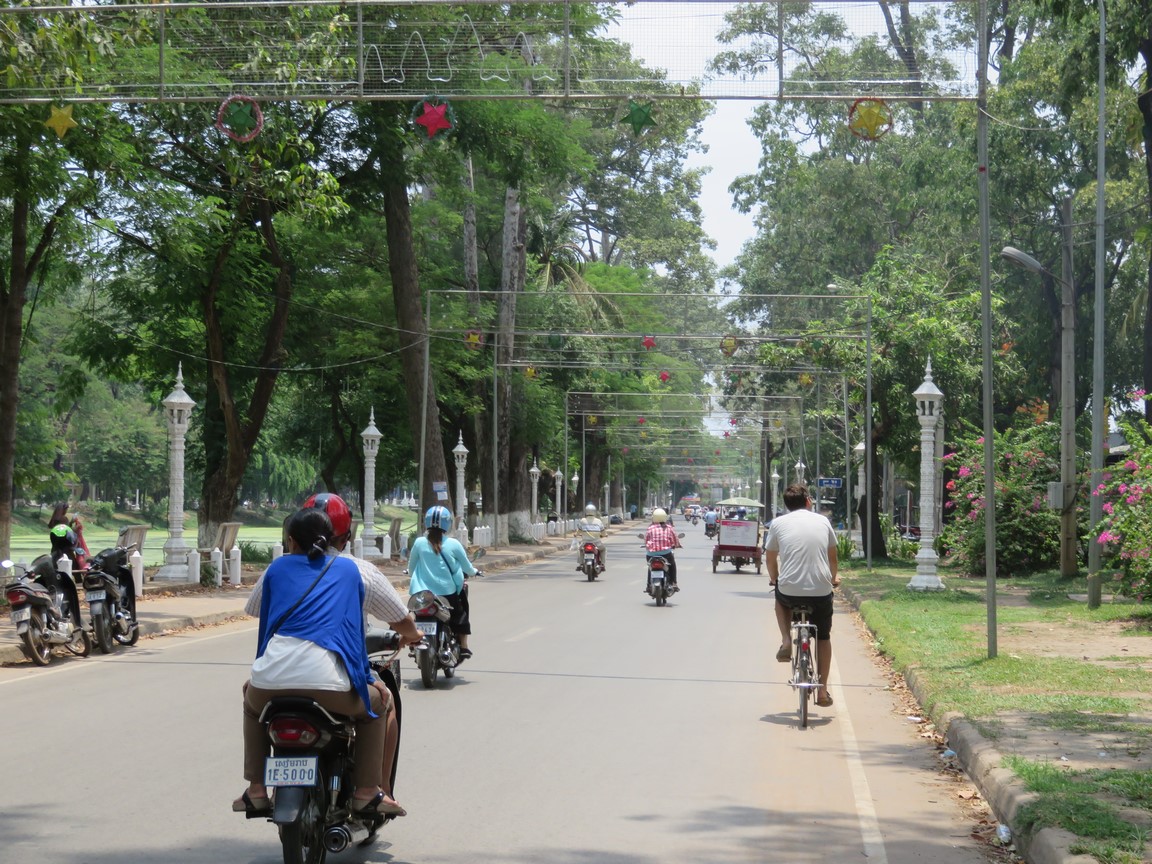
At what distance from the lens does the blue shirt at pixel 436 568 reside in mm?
13156

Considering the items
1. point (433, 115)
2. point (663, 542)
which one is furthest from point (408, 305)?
A: point (433, 115)

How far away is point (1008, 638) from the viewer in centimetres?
1727

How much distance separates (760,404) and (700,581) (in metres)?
45.8

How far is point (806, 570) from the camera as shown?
446 inches

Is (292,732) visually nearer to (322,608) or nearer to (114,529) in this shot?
(322,608)

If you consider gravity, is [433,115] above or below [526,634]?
above

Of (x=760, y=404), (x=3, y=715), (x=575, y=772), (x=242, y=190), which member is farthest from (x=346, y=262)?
(x=760, y=404)

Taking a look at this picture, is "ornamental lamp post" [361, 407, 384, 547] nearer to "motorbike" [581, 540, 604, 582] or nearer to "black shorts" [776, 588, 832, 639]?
"motorbike" [581, 540, 604, 582]

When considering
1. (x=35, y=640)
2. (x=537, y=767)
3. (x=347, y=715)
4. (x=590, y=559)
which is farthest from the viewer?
(x=590, y=559)

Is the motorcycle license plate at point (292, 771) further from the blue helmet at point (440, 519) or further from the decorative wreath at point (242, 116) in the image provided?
the decorative wreath at point (242, 116)

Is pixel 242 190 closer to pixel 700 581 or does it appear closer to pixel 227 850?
pixel 700 581

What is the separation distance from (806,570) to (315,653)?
6.26 m

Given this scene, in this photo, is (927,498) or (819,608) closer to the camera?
(819,608)

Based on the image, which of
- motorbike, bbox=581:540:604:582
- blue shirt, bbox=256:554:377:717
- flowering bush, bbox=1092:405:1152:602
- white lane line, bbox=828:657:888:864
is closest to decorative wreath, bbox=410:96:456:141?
white lane line, bbox=828:657:888:864
